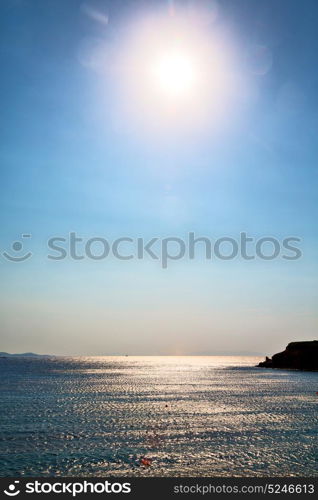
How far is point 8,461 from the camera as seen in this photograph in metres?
37.1

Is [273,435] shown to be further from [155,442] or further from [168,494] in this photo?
[168,494]

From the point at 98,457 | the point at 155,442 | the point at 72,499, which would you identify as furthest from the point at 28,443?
the point at 72,499

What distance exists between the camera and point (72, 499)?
25016 millimetres

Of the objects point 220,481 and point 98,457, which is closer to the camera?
point 220,481

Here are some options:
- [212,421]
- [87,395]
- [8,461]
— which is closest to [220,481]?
[8,461]

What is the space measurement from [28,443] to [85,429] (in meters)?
10.7

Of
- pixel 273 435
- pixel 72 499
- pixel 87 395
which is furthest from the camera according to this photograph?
pixel 87 395

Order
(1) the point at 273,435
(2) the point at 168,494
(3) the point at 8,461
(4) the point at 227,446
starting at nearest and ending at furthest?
(2) the point at 168,494 < (3) the point at 8,461 < (4) the point at 227,446 < (1) the point at 273,435

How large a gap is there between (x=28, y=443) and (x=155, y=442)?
1484 cm

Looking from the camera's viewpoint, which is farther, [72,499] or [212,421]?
[212,421]

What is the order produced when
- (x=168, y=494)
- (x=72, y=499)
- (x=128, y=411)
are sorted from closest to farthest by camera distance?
(x=72, y=499), (x=168, y=494), (x=128, y=411)

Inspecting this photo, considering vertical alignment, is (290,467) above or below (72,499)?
below

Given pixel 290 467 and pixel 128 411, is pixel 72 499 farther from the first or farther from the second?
pixel 128 411

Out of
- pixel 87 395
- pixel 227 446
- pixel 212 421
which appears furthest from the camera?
pixel 87 395
